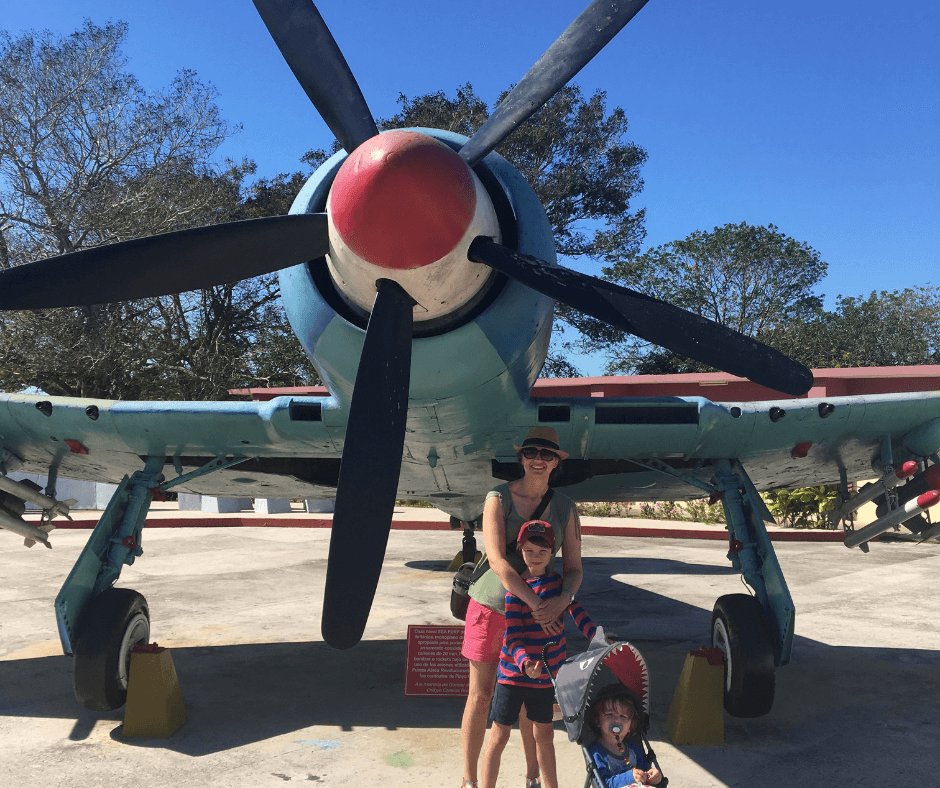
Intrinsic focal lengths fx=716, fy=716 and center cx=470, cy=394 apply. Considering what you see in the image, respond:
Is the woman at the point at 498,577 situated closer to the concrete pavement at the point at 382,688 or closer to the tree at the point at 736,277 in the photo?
the concrete pavement at the point at 382,688

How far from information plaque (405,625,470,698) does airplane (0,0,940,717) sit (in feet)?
3.73

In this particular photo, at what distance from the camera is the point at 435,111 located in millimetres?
32875

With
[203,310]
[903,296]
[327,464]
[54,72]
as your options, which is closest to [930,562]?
[327,464]

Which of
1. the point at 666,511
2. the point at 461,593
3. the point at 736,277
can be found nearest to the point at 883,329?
the point at 736,277

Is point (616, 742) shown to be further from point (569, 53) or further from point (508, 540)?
point (569, 53)

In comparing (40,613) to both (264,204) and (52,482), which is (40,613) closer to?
(52,482)

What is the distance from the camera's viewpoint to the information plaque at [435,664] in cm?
463

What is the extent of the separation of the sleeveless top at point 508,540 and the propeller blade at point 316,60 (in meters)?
2.09

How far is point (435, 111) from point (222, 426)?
1219 inches

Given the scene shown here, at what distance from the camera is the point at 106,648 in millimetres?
4445

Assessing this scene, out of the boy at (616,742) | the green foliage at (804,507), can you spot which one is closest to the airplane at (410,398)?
the boy at (616,742)

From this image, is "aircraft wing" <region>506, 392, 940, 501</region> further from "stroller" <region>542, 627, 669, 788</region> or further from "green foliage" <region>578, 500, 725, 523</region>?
"green foliage" <region>578, 500, 725, 523</region>

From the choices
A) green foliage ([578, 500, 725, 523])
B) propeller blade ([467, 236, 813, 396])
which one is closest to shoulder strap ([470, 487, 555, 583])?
propeller blade ([467, 236, 813, 396])

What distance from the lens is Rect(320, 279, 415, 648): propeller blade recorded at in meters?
2.97
